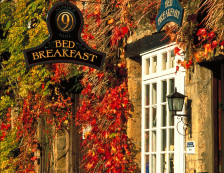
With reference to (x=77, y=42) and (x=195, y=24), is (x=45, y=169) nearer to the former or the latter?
(x=77, y=42)

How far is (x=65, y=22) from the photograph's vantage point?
8.98m

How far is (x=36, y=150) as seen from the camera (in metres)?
14.7

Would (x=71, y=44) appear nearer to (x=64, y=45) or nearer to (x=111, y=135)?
(x=64, y=45)

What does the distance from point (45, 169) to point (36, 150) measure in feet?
1.74

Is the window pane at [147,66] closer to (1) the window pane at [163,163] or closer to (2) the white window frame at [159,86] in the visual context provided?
(2) the white window frame at [159,86]

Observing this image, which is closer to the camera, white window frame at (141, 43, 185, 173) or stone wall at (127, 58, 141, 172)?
white window frame at (141, 43, 185, 173)

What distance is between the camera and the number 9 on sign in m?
8.97

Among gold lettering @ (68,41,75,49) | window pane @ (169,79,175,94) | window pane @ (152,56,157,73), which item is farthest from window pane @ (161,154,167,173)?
gold lettering @ (68,41,75,49)

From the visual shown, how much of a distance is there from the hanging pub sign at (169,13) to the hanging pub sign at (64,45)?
3.29ft

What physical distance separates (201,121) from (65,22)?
249 cm

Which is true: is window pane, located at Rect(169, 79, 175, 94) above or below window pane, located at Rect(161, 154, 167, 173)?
above

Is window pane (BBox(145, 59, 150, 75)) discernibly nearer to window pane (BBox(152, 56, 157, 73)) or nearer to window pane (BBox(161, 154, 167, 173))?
window pane (BBox(152, 56, 157, 73))

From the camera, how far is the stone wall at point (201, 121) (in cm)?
840

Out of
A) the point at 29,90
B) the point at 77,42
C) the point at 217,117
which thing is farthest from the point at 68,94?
the point at 217,117
